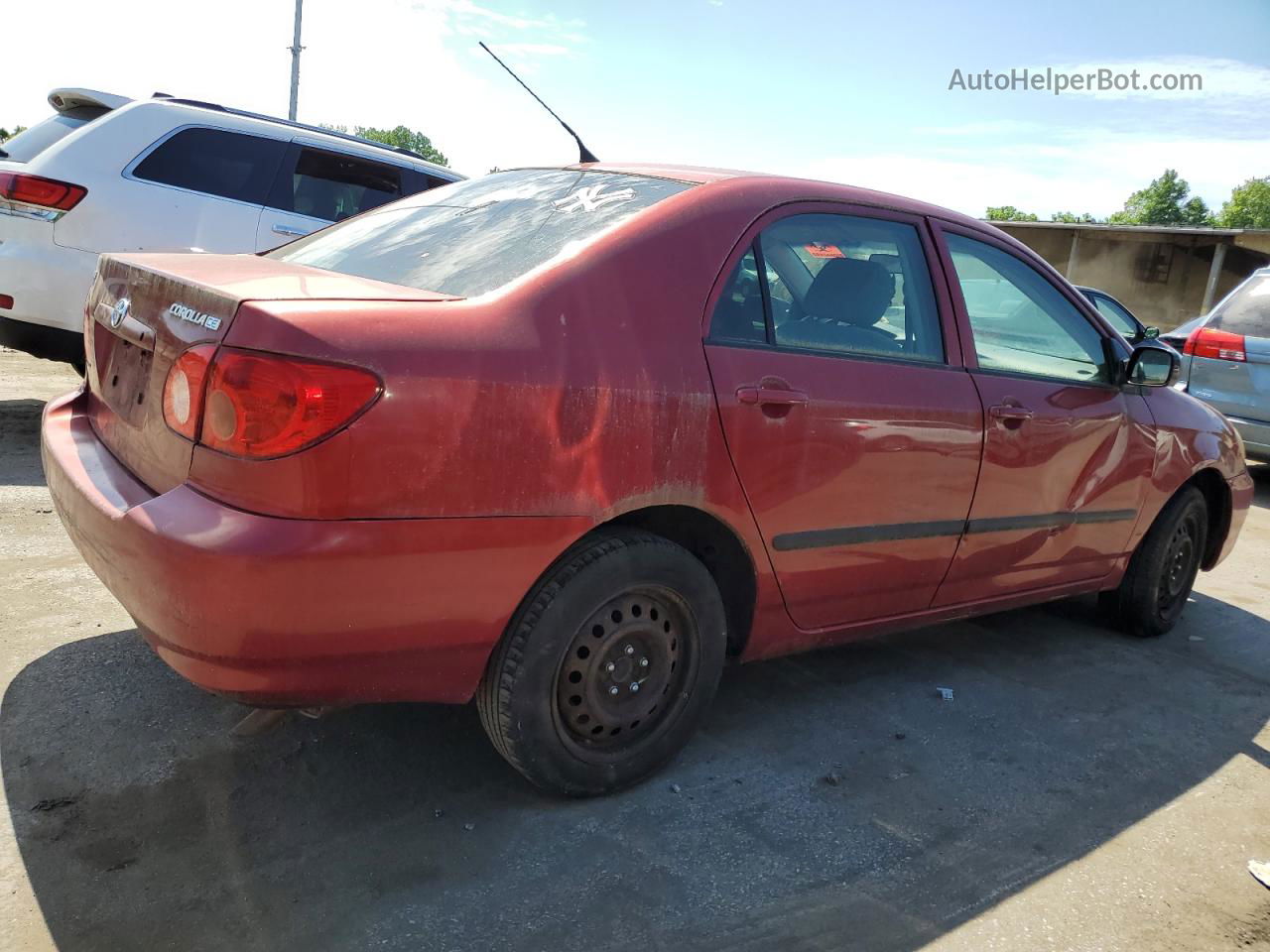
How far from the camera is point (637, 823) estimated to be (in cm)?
256

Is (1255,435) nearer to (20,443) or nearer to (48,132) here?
(20,443)

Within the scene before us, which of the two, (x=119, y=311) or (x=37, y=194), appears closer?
(x=119, y=311)

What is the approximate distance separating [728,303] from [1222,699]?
8.70ft

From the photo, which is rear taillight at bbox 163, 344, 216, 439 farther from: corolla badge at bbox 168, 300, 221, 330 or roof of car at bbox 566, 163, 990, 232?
roof of car at bbox 566, 163, 990, 232

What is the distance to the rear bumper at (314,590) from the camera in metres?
1.99

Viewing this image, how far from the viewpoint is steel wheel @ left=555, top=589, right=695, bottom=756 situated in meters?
2.49

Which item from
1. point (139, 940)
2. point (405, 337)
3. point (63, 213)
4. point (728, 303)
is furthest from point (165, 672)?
point (63, 213)

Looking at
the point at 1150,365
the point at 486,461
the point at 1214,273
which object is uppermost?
the point at 1214,273

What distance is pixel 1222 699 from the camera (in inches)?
151

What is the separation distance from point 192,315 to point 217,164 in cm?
445

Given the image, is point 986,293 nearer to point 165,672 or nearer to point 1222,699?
point 1222,699

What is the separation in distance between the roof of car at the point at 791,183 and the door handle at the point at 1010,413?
68 centimetres

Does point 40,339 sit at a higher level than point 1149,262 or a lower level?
lower

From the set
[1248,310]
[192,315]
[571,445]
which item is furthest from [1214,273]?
[192,315]
